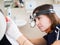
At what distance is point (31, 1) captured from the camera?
224 cm

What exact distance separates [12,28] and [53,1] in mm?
1295

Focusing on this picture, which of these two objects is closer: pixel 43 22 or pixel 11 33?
pixel 11 33

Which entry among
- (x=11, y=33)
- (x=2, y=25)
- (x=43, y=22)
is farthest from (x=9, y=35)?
(x=43, y=22)

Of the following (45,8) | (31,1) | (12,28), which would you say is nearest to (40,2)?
(31,1)

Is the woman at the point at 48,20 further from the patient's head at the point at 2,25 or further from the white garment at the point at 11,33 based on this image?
the patient's head at the point at 2,25

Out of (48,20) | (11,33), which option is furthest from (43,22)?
(11,33)

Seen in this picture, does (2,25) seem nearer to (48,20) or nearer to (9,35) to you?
(9,35)

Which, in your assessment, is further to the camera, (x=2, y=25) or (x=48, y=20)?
(x=48, y=20)

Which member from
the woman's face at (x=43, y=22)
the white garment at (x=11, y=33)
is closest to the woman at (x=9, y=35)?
the white garment at (x=11, y=33)

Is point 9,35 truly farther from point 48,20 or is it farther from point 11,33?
point 48,20

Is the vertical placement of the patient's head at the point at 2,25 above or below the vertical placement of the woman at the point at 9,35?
above

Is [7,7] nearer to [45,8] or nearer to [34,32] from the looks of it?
[34,32]

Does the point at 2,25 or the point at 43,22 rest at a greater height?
the point at 2,25

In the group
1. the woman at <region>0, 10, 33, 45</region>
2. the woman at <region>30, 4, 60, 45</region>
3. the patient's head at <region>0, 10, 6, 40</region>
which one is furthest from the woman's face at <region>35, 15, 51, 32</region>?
the patient's head at <region>0, 10, 6, 40</region>
